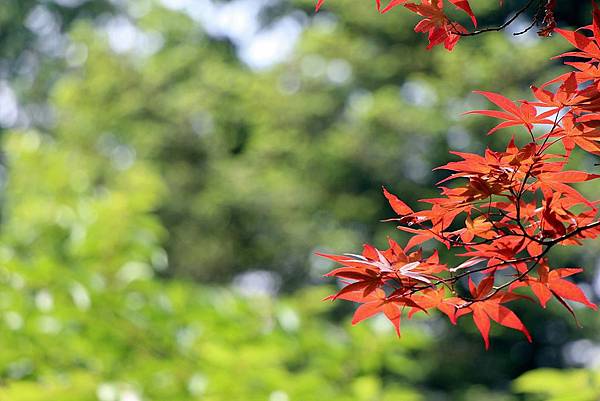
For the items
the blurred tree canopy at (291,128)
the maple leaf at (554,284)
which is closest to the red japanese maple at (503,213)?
the maple leaf at (554,284)

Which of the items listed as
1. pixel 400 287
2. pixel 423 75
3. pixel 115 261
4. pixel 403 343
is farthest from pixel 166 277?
pixel 400 287

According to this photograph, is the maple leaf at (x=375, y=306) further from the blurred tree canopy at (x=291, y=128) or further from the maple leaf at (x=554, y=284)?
the blurred tree canopy at (x=291, y=128)

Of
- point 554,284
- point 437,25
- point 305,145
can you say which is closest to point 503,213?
point 554,284

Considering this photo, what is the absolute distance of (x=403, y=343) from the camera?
2.78 metres

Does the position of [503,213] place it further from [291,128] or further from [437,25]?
[291,128]

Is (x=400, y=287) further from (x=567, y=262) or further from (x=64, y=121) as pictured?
(x=64, y=121)

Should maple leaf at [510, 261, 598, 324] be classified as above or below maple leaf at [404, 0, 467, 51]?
below

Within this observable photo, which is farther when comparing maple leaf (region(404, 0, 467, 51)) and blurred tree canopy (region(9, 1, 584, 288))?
blurred tree canopy (region(9, 1, 584, 288))

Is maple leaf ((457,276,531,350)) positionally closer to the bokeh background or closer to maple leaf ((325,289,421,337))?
maple leaf ((325,289,421,337))

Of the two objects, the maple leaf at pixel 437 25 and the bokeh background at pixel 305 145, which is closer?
the maple leaf at pixel 437 25

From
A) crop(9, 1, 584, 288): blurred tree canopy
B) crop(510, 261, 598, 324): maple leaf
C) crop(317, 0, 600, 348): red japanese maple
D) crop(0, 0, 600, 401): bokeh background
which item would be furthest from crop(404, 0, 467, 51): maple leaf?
crop(9, 1, 584, 288): blurred tree canopy

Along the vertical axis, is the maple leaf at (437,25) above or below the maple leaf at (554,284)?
above

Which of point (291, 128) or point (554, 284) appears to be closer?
point (554, 284)

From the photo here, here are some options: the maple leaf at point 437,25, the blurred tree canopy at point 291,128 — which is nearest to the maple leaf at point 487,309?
the maple leaf at point 437,25
